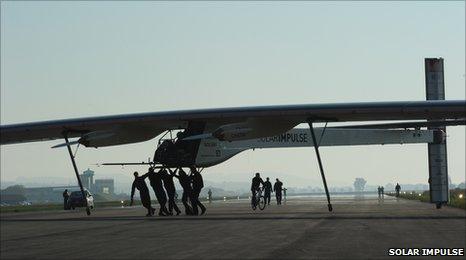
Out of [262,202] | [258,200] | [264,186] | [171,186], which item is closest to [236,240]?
[171,186]

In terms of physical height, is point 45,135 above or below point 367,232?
above

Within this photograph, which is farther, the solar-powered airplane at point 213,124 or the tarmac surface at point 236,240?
the solar-powered airplane at point 213,124

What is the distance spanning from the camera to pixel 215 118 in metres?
27.0

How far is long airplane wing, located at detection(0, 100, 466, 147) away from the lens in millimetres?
24391

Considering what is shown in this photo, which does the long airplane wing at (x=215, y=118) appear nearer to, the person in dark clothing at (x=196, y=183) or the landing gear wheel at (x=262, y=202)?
the person in dark clothing at (x=196, y=183)

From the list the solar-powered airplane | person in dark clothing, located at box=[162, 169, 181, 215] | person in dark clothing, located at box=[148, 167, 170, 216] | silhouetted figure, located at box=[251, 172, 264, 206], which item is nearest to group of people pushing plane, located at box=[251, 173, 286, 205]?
silhouetted figure, located at box=[251, 172, 264, 206]

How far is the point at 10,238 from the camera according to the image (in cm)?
1767

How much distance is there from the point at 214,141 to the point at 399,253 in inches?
925

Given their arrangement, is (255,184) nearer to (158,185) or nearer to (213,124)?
(213,124)

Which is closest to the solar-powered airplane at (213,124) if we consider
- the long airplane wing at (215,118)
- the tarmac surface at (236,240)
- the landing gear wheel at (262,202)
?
the long airplane wing at (215,118)

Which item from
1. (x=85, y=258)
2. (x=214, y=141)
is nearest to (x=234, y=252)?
(x=85, y=258)

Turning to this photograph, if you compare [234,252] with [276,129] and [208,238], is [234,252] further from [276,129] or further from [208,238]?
[276,129]

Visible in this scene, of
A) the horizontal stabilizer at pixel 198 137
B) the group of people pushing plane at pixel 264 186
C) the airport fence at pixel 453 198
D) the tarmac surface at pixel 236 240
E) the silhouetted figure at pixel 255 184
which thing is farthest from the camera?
the airport fence at pixel 453 198

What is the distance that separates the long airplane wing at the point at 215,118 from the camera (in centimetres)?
2439
